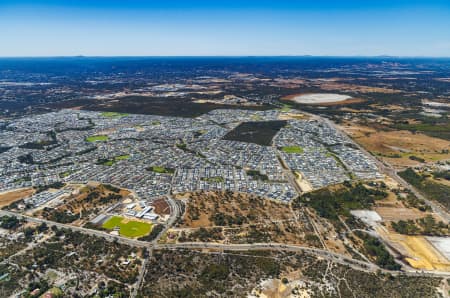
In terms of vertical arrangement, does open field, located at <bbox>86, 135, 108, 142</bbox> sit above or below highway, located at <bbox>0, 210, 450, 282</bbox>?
above

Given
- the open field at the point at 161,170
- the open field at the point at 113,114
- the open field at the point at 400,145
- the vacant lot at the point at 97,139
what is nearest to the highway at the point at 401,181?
the open field at the point at 400,145

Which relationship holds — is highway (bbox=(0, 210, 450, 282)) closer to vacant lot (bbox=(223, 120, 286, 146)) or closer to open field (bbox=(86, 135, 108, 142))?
vacant lot (bbox=(223, 120, 286, 146))

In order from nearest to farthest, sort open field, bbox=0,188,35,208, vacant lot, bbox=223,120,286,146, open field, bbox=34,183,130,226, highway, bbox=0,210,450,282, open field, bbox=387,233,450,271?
highway, bbox=0,210,450,282 < open field, bbox=387,233,450,271 < open field, bbox=34,183,130,226 < open field, bbox=0,188,35,208 < vacant lot, bbox=223,120,286,146

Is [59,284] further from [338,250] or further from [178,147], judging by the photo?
[178,147]

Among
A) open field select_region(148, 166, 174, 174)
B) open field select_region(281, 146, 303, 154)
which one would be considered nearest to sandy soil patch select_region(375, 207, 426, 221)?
open field select_region(281, 146, 303, 154)

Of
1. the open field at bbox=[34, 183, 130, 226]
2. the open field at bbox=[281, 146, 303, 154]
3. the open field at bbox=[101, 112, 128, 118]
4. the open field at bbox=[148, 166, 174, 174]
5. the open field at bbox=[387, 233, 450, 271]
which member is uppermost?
the open field at bbox=[101, 112, 128, 118]

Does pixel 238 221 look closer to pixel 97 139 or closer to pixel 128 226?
pixel 128 226

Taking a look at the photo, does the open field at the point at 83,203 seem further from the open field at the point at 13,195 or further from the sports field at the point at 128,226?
the open field at the point at 13,195
